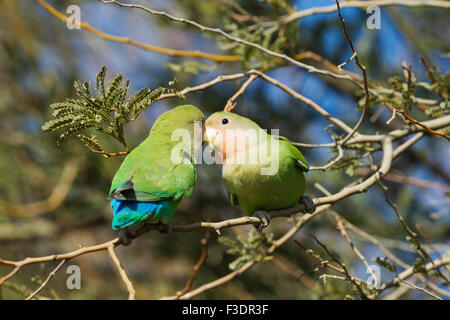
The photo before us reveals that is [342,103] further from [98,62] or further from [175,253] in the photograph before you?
[98,62]

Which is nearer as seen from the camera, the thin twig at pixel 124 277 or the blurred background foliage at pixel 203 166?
the thin twig at pixel 124 277

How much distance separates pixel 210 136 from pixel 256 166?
1.46ft

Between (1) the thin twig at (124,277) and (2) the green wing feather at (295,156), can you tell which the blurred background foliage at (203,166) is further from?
(1) the thin twig at (124,277)

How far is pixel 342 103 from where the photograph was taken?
19.7ft

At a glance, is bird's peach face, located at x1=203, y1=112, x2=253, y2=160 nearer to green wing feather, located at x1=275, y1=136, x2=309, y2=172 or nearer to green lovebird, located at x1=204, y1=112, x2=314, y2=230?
green lovebird, located at x1=204, y1=112, x2=314, y2=230

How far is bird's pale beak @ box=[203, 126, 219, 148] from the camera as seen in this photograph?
3.51 metres

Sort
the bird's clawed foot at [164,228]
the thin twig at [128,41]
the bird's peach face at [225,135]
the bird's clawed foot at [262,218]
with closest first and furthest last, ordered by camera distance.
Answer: the bird's clawed foot at [164,228] → the bird's clawed foot at [262,218] → the bird's peach face at [225,135] → the thin twig at [128,41]

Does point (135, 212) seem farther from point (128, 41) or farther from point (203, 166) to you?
point (203, 166)

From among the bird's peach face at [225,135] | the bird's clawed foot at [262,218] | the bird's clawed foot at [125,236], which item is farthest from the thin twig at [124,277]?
the bird's peach face at [225,135]

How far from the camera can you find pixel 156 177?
306 centimetres

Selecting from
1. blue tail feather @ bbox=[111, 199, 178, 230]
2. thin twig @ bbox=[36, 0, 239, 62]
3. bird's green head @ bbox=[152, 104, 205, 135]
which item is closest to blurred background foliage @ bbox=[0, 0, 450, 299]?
thin twig @ bbox=[36, 0, 239, 62]

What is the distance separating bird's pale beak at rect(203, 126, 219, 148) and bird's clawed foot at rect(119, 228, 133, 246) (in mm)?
898

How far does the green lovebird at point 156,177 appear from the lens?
9.59 ft

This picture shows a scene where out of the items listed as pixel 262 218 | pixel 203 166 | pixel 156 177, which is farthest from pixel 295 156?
pixel 203 166
